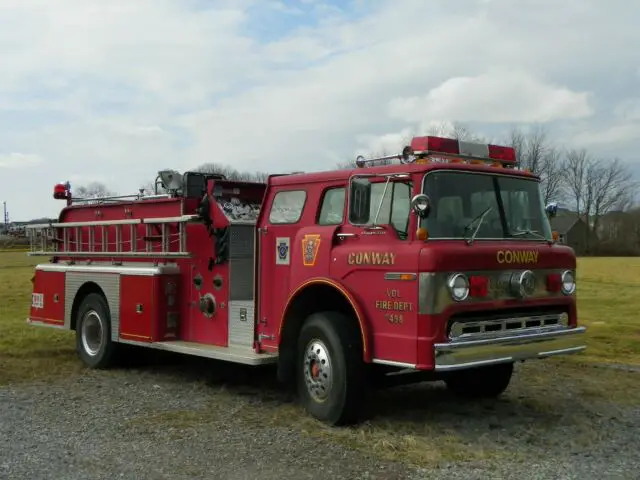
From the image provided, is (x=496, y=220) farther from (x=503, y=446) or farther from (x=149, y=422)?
(x=149, y=422)

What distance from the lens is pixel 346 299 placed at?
664 centimetres

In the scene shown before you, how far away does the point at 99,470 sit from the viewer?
5270mm

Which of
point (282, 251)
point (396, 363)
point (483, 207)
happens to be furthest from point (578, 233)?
point (396, 363)

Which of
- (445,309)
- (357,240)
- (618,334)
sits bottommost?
(618,334)

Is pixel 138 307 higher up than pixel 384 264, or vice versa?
pixel 384 264

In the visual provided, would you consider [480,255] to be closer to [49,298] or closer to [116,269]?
[116,269]

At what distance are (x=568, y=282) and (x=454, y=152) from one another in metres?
1.60

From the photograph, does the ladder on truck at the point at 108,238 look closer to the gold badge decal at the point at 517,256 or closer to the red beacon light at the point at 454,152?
A: the red beacon light at the point at 454,152

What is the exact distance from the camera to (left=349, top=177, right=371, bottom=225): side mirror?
6.39m

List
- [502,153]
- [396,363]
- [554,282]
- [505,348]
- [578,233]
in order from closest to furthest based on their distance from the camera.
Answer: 1. [396,363]
2. [505,348]
3. [554,282]
4. [502,153]
5. [578,233]

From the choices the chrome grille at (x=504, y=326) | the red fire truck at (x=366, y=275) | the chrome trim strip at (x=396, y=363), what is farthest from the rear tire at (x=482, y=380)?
the chrome trim strip at (x=396, y=363)

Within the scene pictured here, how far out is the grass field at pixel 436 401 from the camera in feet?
19.8

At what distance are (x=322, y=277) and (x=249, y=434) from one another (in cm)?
153

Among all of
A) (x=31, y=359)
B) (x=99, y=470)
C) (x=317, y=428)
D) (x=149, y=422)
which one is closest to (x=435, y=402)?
(x=317, y=428)
